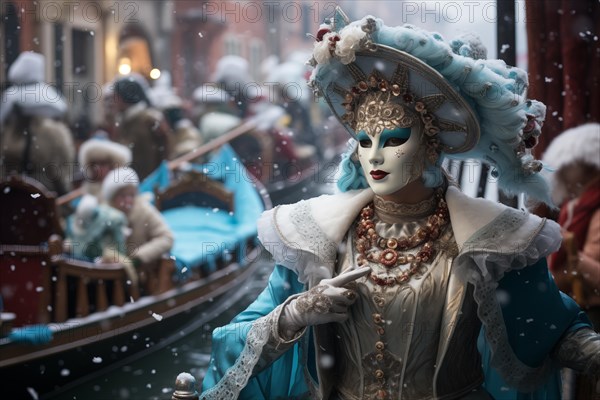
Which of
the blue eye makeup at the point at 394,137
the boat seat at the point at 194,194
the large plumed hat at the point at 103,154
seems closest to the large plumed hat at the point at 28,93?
the large plumed hat at the point at 103,154

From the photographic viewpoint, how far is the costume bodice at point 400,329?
228 centimetres

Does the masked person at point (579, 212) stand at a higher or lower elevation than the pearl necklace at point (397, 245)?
lower

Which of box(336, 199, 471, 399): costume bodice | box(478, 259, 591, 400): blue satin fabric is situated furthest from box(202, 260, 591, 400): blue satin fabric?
box(336, 199, 471, 399): costume bodice

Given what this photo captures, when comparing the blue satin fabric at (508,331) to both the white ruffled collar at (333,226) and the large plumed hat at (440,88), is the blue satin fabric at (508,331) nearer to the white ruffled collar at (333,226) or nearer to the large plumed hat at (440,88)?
the white ruffled collar at (333,226)

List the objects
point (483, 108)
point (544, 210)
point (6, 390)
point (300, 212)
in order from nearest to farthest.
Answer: point (483, 108)
point (300, 212)
point (544, 210)
point (6, 390)

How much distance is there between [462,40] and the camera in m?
2.29

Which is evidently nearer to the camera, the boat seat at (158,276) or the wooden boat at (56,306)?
the wooden boat at (56,306)

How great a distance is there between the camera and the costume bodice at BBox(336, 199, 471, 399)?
7.47 ft

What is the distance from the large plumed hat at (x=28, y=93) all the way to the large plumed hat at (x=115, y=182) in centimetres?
168

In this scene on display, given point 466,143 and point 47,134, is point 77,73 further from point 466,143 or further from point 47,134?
point 466,143

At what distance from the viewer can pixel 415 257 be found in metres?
2.31

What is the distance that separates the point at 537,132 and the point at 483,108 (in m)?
0.17

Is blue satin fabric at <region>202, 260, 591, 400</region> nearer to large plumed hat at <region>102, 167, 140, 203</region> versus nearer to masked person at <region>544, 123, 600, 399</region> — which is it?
masked person at <region>544, 123, 600, 399</region>

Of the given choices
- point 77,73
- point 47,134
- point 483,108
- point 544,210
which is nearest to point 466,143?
point 483,108
